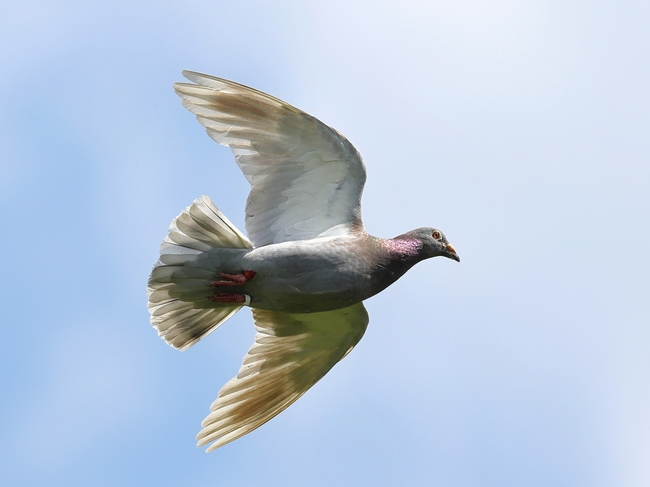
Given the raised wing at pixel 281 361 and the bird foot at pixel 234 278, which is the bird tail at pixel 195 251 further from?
the raised wing at pixel 281 361

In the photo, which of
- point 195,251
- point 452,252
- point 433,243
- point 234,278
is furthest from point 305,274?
point 452,252

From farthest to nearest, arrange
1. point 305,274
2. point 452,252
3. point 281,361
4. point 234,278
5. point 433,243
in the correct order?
point 281,361, point 452,252, point 433,243, point 234,278, point 305,274

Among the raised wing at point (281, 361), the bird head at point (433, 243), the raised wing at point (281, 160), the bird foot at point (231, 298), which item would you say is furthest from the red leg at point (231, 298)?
the bird head at point (433, 243)

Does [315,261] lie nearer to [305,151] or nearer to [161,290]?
[305,151]

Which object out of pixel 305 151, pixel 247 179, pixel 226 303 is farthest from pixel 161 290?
pixel 305 151

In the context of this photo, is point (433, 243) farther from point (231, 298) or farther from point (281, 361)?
point (231, 298)
